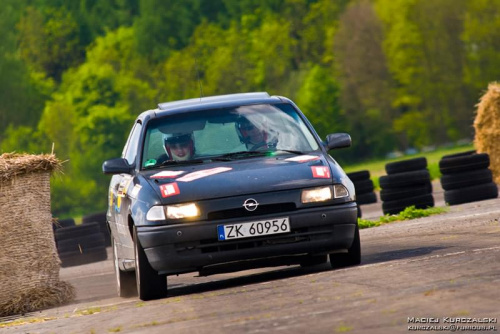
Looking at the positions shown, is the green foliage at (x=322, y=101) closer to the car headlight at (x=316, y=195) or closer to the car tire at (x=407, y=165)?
the car tire at (x=407, y=165)

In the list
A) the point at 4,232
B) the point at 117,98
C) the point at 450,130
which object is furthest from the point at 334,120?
the point at 4,232

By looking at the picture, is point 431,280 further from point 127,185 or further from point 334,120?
point 334,120

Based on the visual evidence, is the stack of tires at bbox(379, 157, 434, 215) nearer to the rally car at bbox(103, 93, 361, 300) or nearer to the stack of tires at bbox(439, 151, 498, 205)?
the stack of tires at bbox(439, 151, 498, 205)

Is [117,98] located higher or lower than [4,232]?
higher

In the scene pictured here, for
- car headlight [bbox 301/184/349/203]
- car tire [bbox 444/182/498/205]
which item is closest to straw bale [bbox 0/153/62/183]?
car headlight [bbox 301/184/349/203]

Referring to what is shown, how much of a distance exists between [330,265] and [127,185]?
1.93 meters

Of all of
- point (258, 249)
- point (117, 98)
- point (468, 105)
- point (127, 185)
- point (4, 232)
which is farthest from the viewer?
point (117, 98)

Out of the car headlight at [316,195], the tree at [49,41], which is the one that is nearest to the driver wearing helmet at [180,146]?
the car headlight at [316,195]

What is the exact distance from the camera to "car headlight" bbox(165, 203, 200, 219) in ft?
34.3

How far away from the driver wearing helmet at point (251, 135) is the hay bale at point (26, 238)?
7.84 ft

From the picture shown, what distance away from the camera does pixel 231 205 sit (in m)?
10.4

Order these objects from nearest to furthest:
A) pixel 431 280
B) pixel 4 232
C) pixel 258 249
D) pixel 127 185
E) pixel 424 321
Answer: pixel 424 321 → pixel 431 280 → pixel 258 249 → pixel 127 185 → pixel 4 232

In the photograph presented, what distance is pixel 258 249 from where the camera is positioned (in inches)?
412

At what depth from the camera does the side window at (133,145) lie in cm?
1195
